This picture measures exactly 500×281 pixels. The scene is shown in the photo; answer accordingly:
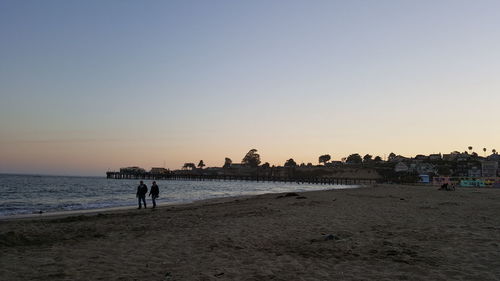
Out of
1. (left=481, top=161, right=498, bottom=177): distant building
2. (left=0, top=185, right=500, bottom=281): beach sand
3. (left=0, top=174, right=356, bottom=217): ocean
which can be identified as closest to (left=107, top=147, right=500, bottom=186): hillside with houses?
(left=481, top=161, right=498, bottom=177): distant building

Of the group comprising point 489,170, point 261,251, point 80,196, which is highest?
point 489,170

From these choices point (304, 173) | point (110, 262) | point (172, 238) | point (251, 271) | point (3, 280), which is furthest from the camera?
point (304, 173)

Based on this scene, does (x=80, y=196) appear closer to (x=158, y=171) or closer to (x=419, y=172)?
(x=419, y=172)

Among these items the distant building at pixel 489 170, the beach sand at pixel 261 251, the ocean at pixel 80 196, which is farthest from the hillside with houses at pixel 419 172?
the beach sand at pixel 261 251

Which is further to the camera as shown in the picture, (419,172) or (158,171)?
(158,171)

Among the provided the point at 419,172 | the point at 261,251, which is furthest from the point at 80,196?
the point at 419,172

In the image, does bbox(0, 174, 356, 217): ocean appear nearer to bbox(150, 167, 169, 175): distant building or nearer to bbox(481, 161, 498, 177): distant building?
bbox(481, 161, 498, 177): distant building

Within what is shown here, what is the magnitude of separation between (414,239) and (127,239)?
714 cm

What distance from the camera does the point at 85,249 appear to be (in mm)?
8461

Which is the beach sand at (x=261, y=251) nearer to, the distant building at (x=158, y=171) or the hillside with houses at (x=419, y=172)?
the hillside with houses at (x=419, y=172)

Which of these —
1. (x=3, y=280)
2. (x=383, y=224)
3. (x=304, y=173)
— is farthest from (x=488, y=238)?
(x=304, y=173)

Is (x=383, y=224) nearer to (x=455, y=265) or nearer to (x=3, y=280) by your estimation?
(x=455, y=265)

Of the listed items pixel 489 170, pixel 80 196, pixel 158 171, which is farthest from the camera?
pixel 158 171

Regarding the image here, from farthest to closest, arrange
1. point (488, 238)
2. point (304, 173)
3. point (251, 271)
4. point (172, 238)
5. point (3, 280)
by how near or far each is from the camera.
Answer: point (304, 173) → point (172, 238) → point (488, 238) → point (251, 271) → point (3, 280)
